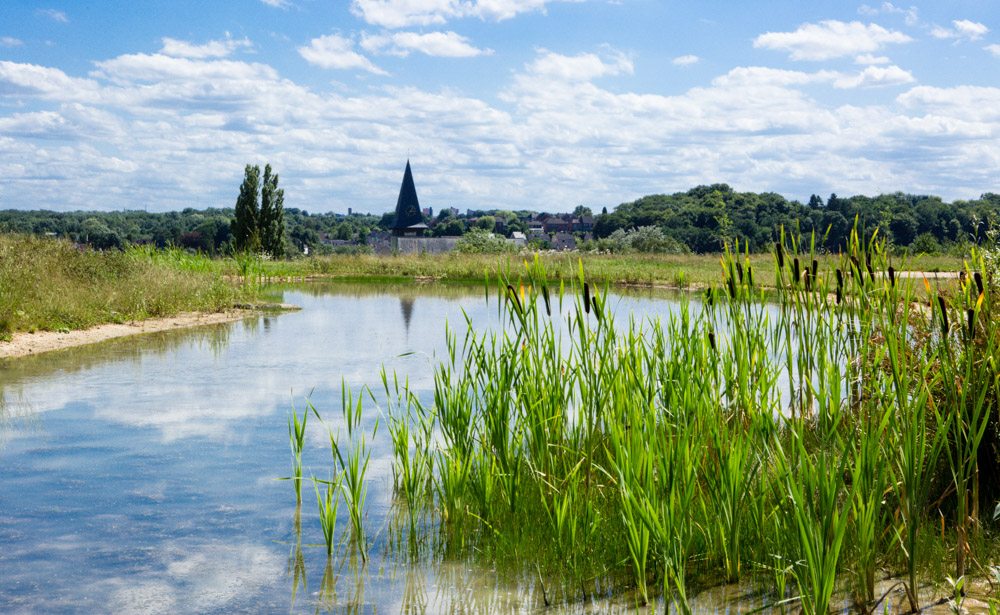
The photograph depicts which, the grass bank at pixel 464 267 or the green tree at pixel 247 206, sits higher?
the green tree at pixel 247 206

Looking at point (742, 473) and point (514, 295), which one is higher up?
point (514, 295)

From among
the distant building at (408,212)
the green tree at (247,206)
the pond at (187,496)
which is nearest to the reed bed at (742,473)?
the pond at (187,496)

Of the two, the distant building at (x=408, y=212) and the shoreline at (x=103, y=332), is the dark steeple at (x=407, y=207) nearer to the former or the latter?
the distant building at (x=408, y=212)

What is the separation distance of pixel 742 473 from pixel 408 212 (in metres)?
75.5

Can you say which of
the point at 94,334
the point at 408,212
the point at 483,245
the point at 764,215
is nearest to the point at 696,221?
the point at 764,215

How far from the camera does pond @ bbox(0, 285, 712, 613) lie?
3982mm

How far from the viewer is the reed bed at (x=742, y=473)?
10.7 ft

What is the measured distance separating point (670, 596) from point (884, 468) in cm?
98

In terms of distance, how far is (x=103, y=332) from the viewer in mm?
13453

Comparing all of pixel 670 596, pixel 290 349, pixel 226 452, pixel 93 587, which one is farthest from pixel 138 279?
pixel 670 596

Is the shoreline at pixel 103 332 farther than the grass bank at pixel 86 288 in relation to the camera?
No

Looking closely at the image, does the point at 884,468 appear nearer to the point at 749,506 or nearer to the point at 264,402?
the point at 749,506

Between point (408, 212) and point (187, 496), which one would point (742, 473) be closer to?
point (187, 496)

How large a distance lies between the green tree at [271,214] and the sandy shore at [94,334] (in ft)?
85.5
